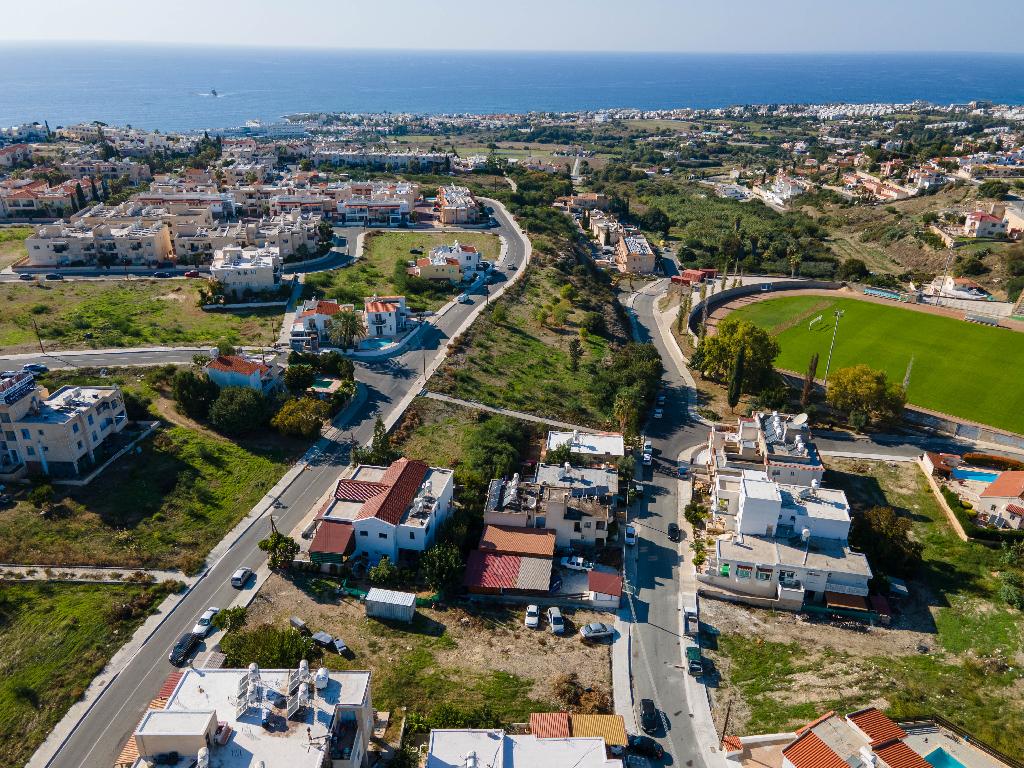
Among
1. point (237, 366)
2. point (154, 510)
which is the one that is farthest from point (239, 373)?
point (154, 510)

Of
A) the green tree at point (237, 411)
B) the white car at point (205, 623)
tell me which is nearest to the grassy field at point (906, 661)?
the white car at point (205, 623)

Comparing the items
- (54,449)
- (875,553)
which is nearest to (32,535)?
(54,449)

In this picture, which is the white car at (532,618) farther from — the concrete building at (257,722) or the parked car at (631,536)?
the concrete building at (257,722)

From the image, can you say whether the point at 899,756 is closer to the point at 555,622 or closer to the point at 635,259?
the point at 555,622

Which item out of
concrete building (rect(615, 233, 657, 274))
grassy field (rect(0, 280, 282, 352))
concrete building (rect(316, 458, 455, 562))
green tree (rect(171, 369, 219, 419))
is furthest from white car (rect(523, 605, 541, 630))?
concrete building (rect(615, 233, 657, 274))

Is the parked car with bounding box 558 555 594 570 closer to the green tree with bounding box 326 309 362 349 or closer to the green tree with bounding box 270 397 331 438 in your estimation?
the green tree with bounding box 270 397 331 438
